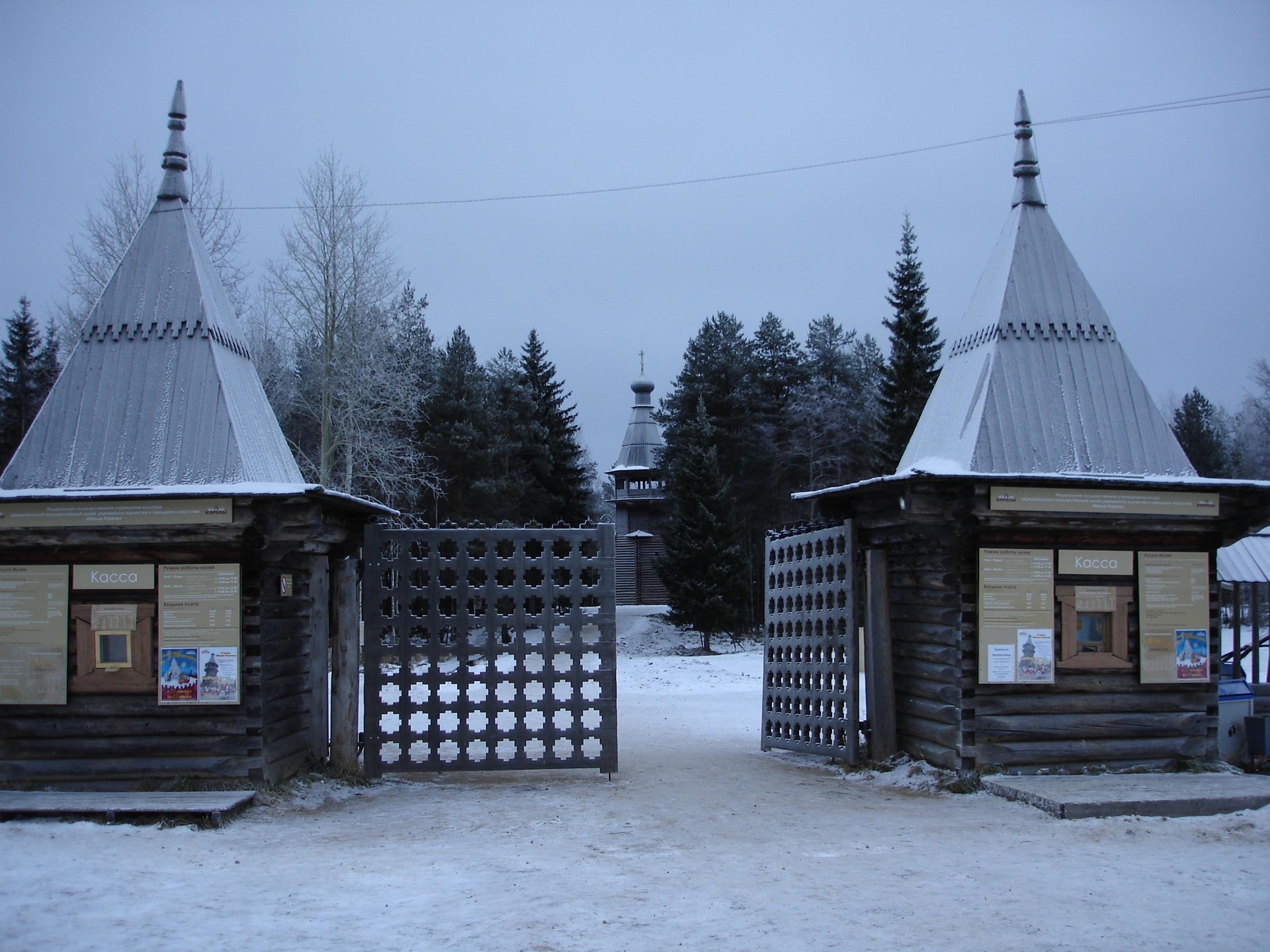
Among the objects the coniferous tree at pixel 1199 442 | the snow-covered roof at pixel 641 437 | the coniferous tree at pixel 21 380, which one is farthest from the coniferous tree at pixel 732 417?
the coniferous tree at pixel 21 380

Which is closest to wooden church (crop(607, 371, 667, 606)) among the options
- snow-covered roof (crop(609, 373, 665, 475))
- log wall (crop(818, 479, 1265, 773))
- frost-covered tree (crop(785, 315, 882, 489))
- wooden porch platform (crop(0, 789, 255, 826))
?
snow-covered roof (crop(609, 373, 665, 475))

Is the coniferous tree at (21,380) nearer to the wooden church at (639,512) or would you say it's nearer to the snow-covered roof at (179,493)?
the wooden church at (639,512)

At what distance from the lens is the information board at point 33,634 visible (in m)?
9.79

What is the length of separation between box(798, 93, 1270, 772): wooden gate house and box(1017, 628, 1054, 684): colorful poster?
0.05 ft

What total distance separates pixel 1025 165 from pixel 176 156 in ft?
35.7

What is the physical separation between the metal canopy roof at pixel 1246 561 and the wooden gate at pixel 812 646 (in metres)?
5.19

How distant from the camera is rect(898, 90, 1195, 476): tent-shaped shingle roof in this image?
1127cm

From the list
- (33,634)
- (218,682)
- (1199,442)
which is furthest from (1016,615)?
(1199,442)

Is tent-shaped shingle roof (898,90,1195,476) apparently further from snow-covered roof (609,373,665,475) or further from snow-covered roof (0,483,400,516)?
snow-covered roof (609,373,665,475)

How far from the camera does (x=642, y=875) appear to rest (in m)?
7.45

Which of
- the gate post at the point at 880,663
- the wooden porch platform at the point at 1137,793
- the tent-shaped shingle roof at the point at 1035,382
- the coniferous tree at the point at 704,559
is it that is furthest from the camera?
the coniferous tree at the point at 704,559

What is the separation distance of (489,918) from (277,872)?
205 cm

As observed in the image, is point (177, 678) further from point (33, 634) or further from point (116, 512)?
point (116, 512)

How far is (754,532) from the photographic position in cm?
4816
